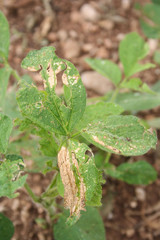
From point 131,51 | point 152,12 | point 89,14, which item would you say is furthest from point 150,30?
point 131,51

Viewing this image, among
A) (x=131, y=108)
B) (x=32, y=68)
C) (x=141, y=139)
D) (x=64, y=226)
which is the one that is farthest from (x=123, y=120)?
(x=131, y=108)

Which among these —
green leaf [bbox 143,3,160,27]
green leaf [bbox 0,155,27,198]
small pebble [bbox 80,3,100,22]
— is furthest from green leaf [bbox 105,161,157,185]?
small pebble [bbox 80,3,100,22]

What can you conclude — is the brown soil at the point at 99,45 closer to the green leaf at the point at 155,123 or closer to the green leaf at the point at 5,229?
the green leaf at the point at 155,123

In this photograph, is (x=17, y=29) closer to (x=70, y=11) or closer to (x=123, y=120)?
(x=70, y=11)

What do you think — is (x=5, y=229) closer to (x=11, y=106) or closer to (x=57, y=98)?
(x=57, y=98)

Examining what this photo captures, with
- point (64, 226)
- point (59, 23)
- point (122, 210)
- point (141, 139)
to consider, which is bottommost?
point (122, 210)

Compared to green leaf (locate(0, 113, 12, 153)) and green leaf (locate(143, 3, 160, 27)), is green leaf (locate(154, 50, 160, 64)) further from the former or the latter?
green leaf (locate(0, 113, 12, 153))
